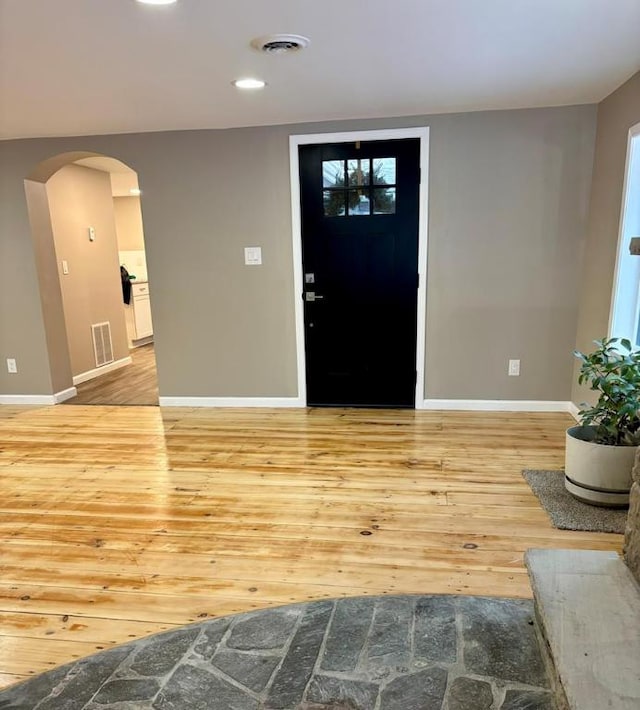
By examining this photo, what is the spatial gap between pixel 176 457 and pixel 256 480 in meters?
0.68

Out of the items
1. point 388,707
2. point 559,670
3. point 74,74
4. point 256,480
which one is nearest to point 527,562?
point 559,670

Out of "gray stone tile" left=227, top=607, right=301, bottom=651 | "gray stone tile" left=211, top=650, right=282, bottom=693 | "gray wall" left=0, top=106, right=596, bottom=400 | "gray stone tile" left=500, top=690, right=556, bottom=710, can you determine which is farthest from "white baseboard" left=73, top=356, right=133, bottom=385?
"gray stone tile" left=500, top=690, right=556, bottom=710

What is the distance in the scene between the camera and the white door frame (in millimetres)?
3701

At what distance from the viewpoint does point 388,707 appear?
4.82 ft

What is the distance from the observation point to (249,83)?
9.48ft

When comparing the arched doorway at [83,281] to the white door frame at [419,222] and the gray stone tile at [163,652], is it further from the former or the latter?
the gray stone tile at [163,652]

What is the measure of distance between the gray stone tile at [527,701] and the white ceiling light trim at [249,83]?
3037mm

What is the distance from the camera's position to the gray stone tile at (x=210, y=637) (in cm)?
169

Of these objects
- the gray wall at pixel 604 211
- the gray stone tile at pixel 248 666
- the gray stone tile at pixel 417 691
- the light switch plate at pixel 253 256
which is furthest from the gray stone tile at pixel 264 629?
the light switch plate at pixel 253 256

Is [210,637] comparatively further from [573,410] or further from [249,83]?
[573,410]

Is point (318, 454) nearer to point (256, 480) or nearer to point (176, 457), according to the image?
point (256, 480)

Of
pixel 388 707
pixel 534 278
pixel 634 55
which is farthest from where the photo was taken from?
pixel 534 278

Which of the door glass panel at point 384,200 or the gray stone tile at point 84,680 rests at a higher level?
the door glass panel at point 384,200

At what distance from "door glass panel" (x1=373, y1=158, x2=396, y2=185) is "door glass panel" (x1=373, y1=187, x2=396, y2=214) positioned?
0.05 m
